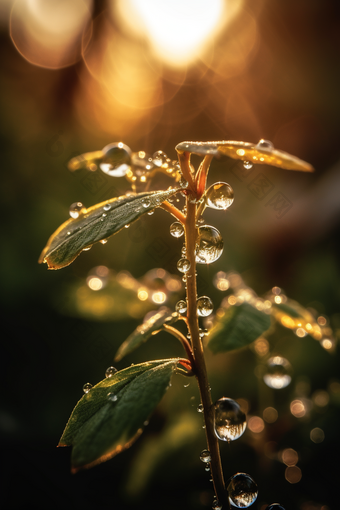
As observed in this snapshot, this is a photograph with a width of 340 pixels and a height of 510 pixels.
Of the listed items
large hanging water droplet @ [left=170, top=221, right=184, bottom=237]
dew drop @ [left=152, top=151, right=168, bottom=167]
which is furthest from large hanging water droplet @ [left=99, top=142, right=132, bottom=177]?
large hanging water droplet @ [left=170, top=221, right=184, bottom=237]

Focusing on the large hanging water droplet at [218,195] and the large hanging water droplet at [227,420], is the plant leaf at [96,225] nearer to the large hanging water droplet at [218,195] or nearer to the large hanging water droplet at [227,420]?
the large hanging water droplet at [218,195]

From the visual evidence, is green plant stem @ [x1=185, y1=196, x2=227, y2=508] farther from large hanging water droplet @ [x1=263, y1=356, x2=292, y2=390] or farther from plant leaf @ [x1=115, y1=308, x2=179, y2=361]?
large hanging water droplet @ [x1=263, y1=356, x2=292, y2=390]

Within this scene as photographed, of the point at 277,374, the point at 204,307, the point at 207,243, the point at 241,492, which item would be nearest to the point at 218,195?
the point at 207,243

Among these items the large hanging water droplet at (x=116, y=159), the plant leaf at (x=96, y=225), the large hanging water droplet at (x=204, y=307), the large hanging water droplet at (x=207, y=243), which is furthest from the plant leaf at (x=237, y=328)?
the large hanging water droplet at (x=116, y=159)

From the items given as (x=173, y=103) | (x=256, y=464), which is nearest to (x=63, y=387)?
(x=256, y=464)

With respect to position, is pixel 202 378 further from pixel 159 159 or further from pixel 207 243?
pixel 159 159

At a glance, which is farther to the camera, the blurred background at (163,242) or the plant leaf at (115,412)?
the blurred background at (163,242)

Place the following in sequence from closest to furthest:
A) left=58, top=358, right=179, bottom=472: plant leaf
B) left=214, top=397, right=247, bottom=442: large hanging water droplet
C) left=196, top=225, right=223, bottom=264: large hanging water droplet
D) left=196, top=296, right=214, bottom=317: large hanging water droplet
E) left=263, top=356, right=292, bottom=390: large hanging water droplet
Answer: left=58, top=358, right=179, bottom=472: plant leaf, left=214, top=397, right=247, bottom=442: large hanging water droplet, left=196, top=225, right=223, bottom=264: large hanging water droplet, left=196, top=296, right=214, bottom=317: large hanging water droplet, left=263, top=356, right=292, bottom=390: large hanging water droplet
